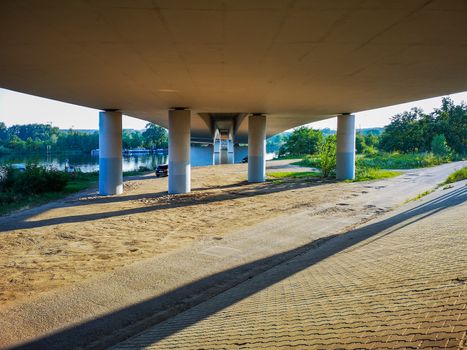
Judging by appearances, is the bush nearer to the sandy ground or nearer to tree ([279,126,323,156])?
the sandy ground

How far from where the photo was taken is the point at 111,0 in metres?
6.12

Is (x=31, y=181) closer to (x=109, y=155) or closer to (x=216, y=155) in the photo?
(x=109, y=155)

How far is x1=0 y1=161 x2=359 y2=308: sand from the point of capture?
830 centimetres

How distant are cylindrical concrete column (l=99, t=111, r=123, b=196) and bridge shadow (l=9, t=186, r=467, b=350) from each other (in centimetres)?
1453

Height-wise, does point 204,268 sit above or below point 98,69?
below

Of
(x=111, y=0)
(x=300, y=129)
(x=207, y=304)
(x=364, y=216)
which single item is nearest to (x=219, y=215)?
(x=364, y=216)

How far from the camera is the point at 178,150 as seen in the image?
21312 millimetres

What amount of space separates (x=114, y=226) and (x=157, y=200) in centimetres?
→ 592

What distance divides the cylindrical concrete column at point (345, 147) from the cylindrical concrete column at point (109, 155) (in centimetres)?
1584

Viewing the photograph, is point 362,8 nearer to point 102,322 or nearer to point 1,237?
point 102,322

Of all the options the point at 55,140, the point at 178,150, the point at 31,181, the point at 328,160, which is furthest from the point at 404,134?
the point at 55,140

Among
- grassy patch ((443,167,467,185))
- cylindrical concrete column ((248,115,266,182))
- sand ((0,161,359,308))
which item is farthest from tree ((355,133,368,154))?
sand ((0,161,359,308))

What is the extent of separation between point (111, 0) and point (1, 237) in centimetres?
871

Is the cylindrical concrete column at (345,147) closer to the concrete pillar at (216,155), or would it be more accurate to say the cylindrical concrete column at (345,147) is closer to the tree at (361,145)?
the tree at (361,145)
